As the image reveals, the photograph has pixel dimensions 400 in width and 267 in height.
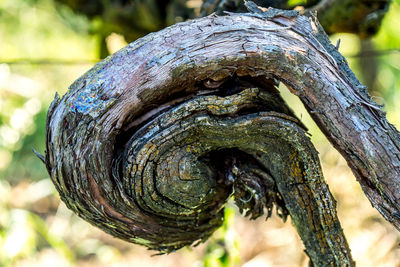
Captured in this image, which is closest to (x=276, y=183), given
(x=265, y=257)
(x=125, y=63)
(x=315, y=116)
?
(x=315, y=116)

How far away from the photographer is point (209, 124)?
2.74 ft

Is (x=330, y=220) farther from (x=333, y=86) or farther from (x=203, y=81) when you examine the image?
(x=203, y=81)

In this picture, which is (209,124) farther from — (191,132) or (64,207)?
(64,207)

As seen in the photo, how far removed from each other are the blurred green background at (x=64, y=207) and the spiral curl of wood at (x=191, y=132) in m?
0.47

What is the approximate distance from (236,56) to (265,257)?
7.07 feet

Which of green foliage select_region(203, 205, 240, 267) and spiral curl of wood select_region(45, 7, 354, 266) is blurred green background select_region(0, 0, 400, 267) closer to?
green foliage select_region(203, 205, 240, 267)

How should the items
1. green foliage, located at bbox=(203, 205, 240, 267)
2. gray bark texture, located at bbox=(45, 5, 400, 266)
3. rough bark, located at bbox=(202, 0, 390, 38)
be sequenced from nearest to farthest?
1. gray bark texture, located at bbox=(45, 5, 400, 266)
2. rough bark, located at bbox=(202, 0, 390, 38)
3. green foliage, located at bbox=(203, 205, 240, 267)

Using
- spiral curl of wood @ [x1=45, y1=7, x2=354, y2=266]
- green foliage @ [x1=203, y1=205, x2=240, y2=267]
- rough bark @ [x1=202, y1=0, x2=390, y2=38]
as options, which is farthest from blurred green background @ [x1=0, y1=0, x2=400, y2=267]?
spiral curl of wood @ [x1=45, y1=7, x2=354, y2=266]

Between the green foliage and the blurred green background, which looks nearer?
the green foliage

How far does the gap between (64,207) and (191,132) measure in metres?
2.82

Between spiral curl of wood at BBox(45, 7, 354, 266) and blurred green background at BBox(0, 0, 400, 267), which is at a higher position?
blurred green background at BBox(0, 0, 400, 267)

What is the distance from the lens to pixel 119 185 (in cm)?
86

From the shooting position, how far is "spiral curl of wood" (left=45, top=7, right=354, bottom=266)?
2.66ft

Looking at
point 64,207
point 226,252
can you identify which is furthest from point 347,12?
point 64,207
